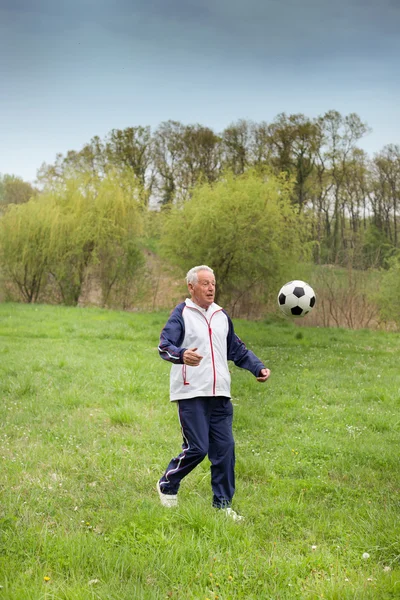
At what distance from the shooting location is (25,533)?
4219 millimetres

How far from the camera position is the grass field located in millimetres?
3609

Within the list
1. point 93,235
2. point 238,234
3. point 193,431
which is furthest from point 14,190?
point 193,431

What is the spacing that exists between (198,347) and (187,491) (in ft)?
4.98

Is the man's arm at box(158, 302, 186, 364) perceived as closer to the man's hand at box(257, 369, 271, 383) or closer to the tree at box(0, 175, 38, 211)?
the man's hand at box(257, 369, 271, 383)

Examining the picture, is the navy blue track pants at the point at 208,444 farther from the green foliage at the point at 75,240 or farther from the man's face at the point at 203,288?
the green foliage at the point at 75,240

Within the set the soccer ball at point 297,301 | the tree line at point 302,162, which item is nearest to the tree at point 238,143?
the tree line at point 302,162

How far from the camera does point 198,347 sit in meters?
4.73

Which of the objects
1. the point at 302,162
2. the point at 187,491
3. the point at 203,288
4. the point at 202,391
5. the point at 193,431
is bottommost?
the point at 187,491

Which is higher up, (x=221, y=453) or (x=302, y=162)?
(x=302, y=162)

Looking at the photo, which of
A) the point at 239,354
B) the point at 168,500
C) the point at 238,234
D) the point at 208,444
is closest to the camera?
the point at 208,444

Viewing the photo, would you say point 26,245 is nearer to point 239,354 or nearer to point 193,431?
point 239,354

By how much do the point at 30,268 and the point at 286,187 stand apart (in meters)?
13.5

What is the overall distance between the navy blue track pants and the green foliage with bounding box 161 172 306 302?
19.5 m

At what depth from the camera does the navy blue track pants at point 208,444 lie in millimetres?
4625
